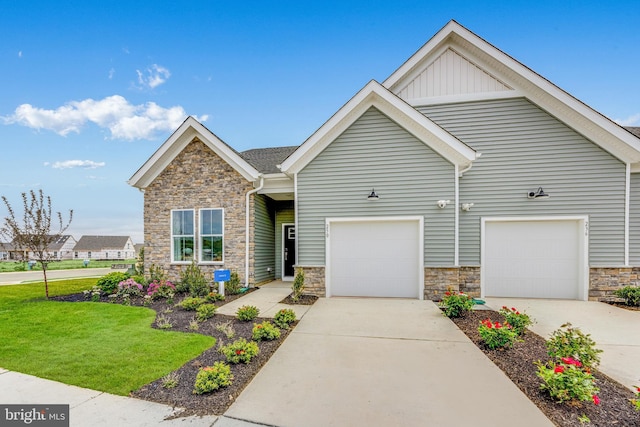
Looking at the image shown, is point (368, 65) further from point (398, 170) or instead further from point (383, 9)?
point (398, 170)

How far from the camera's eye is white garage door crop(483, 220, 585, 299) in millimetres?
7891

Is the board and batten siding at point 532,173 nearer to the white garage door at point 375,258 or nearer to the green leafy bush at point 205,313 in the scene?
the white garage door at point 375,258

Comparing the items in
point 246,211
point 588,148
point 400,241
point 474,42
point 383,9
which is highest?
point 383,9

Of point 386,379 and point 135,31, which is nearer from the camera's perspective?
point 386,379

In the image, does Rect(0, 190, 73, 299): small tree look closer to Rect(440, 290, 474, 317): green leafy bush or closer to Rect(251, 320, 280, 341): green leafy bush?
Rect(251, 320, 280, 341): green leafy bush

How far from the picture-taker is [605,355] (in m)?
4.31

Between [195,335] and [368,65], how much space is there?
12.9 meters

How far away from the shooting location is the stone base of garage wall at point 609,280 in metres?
7.62

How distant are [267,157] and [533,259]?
10.4 meters

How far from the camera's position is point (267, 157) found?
41.4 feet

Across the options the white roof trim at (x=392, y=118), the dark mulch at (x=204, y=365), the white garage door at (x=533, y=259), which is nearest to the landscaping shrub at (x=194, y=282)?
the dark mulch at (x=204, y=365)

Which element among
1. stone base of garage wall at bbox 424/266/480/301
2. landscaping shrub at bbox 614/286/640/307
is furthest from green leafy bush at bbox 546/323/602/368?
landscaping shrub at bbox 614/286/640/307

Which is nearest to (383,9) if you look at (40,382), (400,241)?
(400,241)

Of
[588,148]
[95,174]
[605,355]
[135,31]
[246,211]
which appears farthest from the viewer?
[95,174]
